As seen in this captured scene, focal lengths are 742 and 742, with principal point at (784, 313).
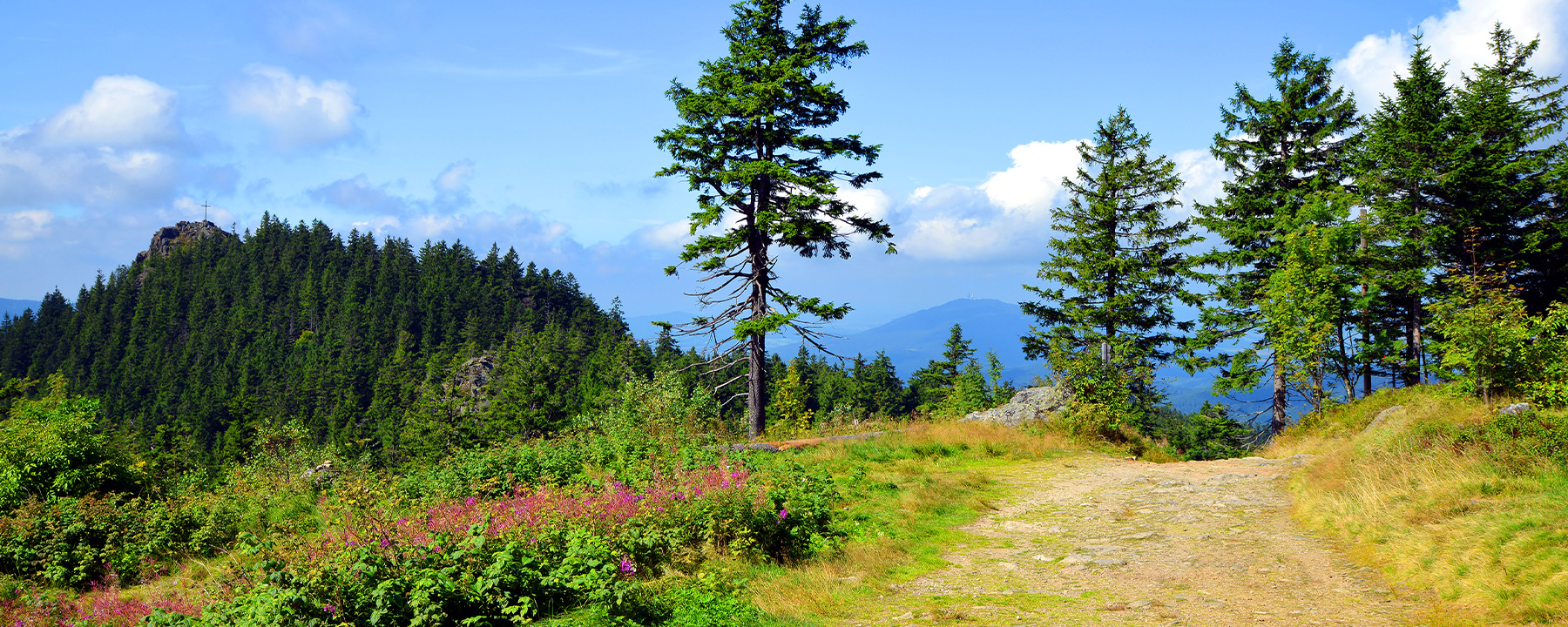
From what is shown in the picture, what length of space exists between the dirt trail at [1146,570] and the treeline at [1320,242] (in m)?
8.38

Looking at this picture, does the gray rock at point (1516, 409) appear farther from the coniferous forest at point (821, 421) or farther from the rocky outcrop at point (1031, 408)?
the rocky outcrop at point (1031, 408)

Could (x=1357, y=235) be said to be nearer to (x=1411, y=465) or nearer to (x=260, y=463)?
(x=1411, y=465)

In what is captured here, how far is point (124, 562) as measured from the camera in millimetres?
12641

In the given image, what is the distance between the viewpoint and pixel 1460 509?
7.55m

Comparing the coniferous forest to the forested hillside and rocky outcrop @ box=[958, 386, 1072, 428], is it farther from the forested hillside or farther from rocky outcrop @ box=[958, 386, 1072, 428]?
the forested hillside

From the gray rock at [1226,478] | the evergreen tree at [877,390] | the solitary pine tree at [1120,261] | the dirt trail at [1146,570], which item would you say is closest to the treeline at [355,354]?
the evergreen tree at [877,390]

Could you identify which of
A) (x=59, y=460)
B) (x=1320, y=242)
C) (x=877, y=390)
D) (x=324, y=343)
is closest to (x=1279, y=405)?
(x=1320, y=242)

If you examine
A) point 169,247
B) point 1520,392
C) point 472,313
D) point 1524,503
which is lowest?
point 1524,503

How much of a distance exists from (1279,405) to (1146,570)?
22.7 meters

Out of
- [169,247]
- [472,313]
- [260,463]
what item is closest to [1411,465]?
[260,463]

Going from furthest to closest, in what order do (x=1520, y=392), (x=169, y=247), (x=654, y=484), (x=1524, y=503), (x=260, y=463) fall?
(x=169, y=247), (x=260, y=463), (x=1520, y=392), (x=654, y=484), (x=1524, y=503)

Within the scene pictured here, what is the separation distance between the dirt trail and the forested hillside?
55.8 metres

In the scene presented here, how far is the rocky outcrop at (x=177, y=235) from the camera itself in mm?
160625

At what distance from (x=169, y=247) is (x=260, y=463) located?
169 m
